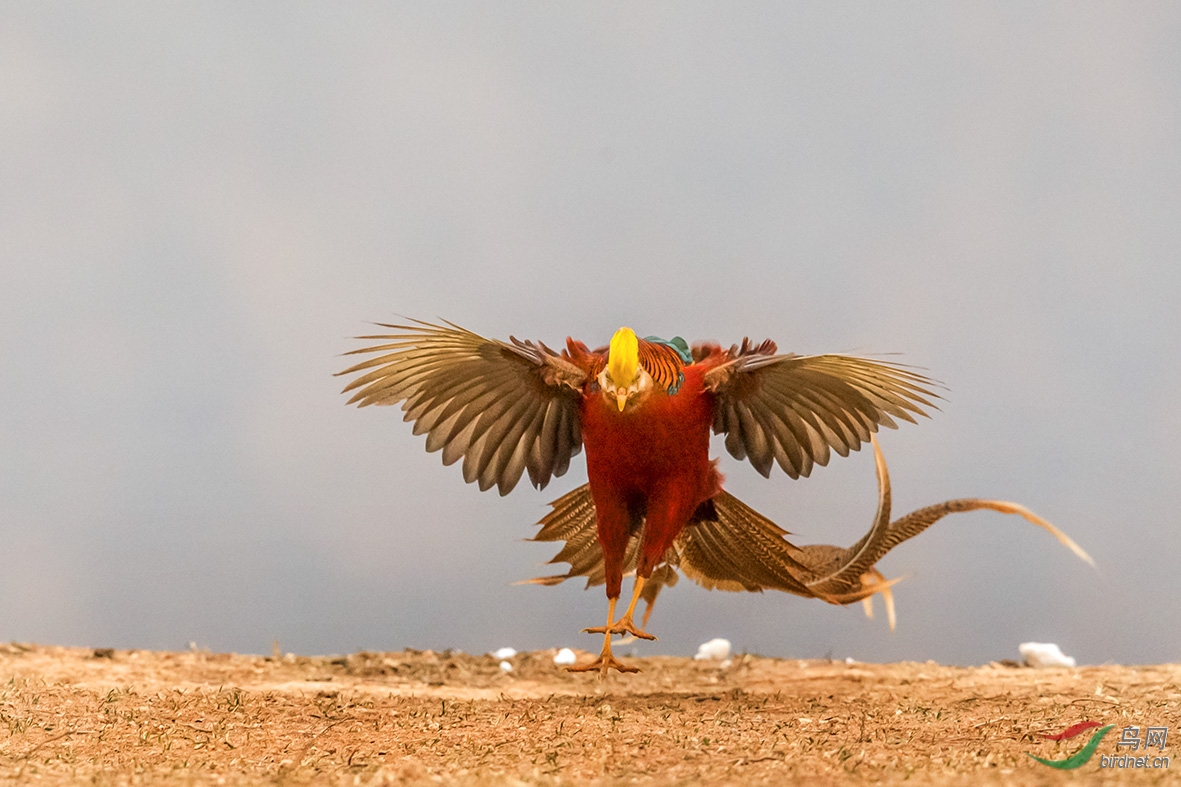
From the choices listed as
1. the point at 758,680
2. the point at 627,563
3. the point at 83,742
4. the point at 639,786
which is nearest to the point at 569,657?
the point at 758,680

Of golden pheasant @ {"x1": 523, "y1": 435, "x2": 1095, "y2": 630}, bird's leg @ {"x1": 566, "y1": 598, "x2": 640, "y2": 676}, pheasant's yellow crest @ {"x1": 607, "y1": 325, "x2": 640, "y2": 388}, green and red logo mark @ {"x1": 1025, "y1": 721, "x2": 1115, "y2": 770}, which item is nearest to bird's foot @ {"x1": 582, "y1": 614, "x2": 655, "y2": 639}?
bird's leg @ {"x1": 566, "y1": 598, "x2": 640, "y2": 676}

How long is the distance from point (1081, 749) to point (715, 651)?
4499 mm

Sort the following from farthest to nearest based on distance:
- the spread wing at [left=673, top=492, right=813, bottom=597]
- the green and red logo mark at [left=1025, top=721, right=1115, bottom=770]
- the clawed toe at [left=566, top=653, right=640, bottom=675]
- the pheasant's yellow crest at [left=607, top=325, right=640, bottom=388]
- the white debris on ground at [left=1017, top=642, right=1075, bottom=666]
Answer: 1. the white debris on ground at [left=1017, top=642, right=1075, bottom=666]
2. the spread wing at [left=673, top=492, right=813, bottom=597]
3. the clawed toe at [left=566, top=653, right=640, bottom=675]
4. the pheasant's yellow crest at [left=607, top=325, right=640, bottom=388]
5. the green and red logo mark at [left=1025, top=721, right=1115, bottom=770]

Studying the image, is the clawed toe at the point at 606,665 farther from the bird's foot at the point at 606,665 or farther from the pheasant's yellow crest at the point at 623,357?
the pheasant's yellow crest at the point at 623,357

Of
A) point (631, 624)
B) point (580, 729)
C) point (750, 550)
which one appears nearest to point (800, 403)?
point (750, 550)

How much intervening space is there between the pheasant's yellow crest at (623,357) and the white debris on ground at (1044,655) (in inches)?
193

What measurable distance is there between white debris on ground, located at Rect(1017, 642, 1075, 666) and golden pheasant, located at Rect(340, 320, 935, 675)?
311 centimetres

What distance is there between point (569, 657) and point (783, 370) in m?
4.03

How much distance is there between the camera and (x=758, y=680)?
7.32 metres

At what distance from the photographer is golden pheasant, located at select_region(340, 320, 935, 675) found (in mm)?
4668

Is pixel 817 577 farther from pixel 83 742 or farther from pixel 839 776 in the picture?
pixel 83 742

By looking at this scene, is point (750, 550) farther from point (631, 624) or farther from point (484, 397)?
point (484, 397)

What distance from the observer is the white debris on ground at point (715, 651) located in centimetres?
819

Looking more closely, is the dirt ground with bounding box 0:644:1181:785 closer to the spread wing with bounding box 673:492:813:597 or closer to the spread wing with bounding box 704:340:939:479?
the spread wing with bounding box 673:492:813:597
